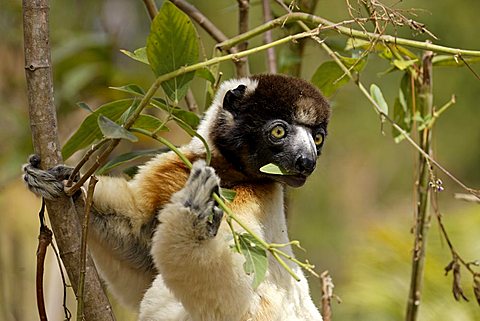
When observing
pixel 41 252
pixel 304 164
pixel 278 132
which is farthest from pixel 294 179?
pixel 41 252

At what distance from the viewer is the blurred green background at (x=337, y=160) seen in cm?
480

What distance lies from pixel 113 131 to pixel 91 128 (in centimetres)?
62

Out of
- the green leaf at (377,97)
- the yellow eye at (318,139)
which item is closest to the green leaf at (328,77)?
the green leaf at (377,97)

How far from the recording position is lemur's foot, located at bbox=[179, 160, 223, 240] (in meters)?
2.35

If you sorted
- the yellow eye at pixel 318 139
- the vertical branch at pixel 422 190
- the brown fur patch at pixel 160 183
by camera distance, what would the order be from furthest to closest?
1. the vertical branch at pixel 422 190
2. the yellow eye at pixel 318 139
3. the brown fur patch at pixel 160 183

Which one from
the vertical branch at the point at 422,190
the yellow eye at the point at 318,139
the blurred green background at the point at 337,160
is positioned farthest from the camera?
the blurred green background at the point at 337,160

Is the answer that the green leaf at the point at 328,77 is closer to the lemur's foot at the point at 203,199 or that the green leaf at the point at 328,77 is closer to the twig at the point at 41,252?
the lemur's foot at the point at 203,199

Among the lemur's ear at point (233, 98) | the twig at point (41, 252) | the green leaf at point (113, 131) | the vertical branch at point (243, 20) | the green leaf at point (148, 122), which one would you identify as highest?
the vertical branch at point (243, 20)

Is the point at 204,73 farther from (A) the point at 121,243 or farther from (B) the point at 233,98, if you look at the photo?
(A) the point at 121,243

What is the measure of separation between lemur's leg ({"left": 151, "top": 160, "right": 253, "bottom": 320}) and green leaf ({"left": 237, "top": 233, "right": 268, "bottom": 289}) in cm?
16

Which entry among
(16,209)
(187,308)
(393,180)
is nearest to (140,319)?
(187,308)

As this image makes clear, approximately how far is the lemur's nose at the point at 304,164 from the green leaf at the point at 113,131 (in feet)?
2.96

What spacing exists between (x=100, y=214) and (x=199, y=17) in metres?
0.96

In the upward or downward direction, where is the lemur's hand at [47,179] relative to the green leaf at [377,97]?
downward
